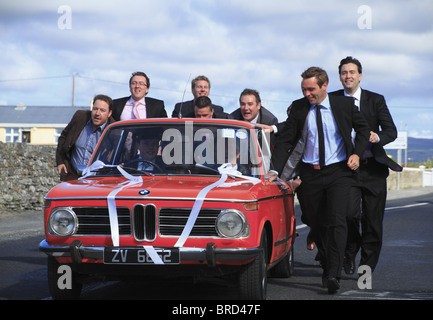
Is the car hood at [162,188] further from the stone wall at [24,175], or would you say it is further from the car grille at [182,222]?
the stone wall at [24,175]

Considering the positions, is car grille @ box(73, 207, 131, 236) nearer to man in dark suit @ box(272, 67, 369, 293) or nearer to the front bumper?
the front bumper

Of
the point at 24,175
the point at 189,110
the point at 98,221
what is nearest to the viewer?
the point at 98,221

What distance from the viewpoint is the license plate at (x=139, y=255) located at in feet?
20.1

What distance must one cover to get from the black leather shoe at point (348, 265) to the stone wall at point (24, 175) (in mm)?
11177

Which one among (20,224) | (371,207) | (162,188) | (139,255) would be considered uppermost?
(162,188)

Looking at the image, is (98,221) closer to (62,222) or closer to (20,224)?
(62,222)

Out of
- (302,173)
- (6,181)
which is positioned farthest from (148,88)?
(6,181)

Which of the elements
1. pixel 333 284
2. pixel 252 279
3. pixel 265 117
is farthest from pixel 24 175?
pixel 252 279

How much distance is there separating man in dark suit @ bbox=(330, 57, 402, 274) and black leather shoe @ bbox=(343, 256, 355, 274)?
35 centimetres

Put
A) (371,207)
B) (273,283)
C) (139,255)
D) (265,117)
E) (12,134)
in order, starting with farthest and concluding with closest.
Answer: (12,134) < (265,117) < (371,207) < (273,283) < (139,255)

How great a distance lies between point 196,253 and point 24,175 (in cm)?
1411

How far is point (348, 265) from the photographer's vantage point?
364 inches

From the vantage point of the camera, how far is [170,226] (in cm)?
631

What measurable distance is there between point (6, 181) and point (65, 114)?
209ft
